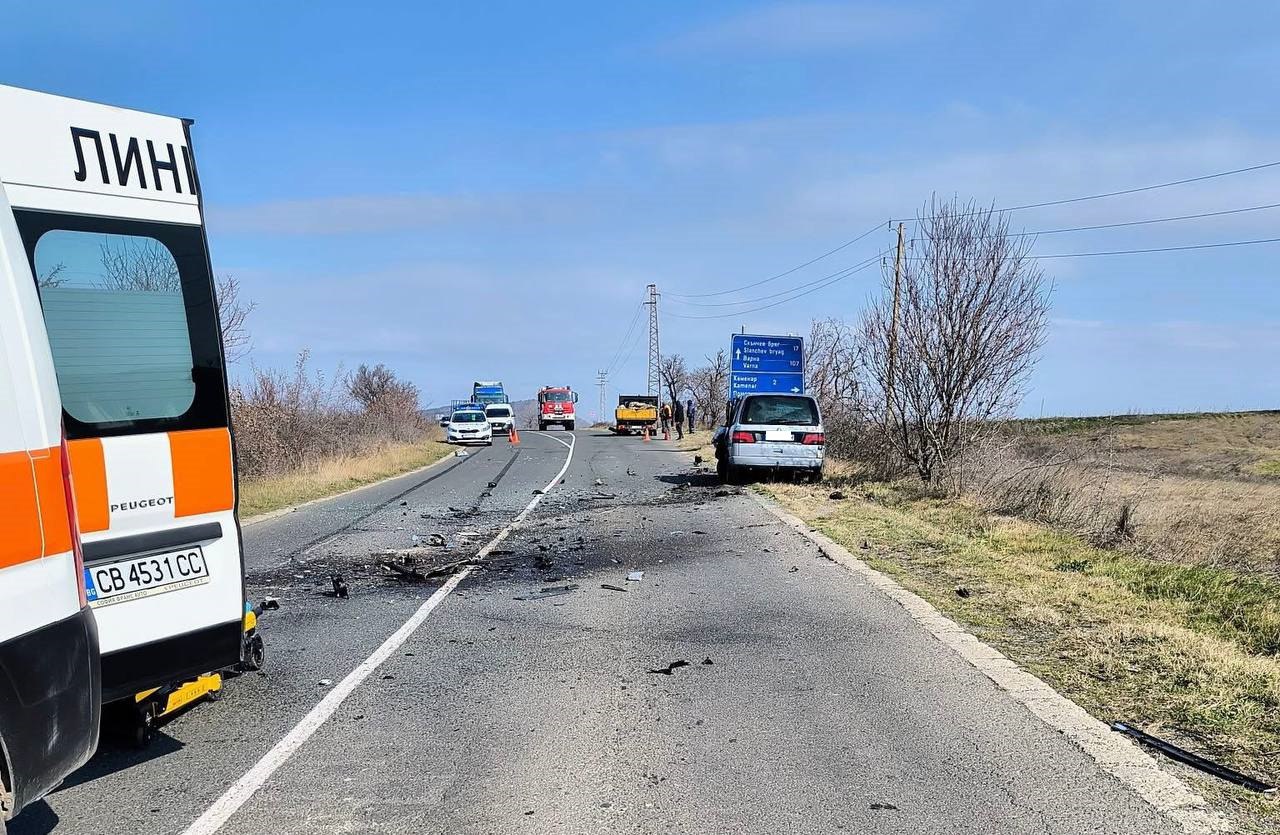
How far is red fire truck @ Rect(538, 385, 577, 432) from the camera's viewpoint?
65625mm

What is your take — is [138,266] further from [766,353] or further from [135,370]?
[766,353]

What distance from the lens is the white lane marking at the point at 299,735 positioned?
162 inches

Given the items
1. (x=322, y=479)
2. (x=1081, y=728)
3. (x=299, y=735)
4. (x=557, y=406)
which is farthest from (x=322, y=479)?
(x=557, y=406)

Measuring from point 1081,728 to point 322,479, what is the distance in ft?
65.3

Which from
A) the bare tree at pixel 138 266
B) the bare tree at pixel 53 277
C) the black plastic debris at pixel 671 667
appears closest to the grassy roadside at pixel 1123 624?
the black plastic debris at pixel 671 667

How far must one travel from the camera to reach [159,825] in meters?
4.03

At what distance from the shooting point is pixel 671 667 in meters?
6.44

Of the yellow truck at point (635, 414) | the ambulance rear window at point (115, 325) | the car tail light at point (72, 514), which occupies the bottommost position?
the yellow truck at point (635, 414)

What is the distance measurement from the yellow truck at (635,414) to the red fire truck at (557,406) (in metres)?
8.24

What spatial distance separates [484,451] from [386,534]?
25.3 m

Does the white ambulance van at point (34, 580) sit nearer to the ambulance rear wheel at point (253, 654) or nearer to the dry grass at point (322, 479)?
the ambulance rear wheel at point (253, 654)

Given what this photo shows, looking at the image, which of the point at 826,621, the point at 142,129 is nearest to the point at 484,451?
the point at 826,621

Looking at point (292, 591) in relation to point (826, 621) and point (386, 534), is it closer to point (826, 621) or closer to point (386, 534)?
point (386, 534)

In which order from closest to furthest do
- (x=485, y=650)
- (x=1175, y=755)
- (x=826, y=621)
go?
(x=1175, y=755), (x=485, y=650), (x=826, y=621)
